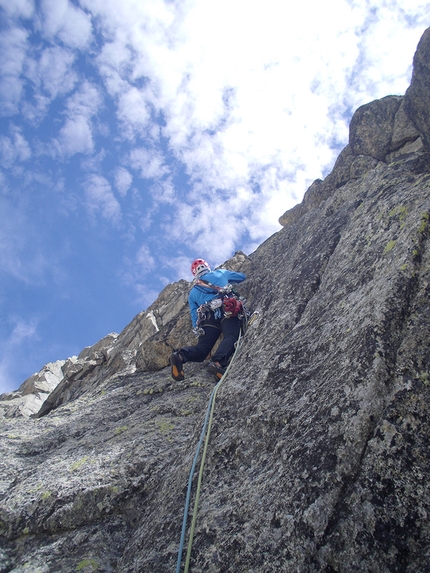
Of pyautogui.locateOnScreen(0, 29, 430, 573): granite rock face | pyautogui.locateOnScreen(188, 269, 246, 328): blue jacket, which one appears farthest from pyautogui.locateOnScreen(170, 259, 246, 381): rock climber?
pyautogui.locateOnScreen(0, 29, 430, 573): granite rock face

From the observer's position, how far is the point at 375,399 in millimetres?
3105

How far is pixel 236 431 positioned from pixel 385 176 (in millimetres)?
6242

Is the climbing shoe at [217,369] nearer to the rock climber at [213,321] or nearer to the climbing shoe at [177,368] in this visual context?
the rock climber at [213,321]

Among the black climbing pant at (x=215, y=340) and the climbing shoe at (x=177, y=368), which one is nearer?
the climbing shoe at (x=177, y=368)

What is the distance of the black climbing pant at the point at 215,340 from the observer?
7.91 metres

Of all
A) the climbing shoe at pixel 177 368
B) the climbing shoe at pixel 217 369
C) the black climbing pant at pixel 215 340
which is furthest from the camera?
the black climbing pant at pixel 215 340

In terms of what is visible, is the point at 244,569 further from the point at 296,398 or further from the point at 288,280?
the point at 288,280

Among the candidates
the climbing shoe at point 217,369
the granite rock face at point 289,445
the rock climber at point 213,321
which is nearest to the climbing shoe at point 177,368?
the rock climber at point 213,321

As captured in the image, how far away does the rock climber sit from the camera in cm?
787

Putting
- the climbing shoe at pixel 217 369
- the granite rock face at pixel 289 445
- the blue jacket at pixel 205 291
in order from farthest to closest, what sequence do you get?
the blue jacket at pixel 205 291 < the climbing shoe at pixel 217 369 < the granite rock face at pixel 289 445

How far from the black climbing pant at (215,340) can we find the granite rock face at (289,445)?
0.65 meters

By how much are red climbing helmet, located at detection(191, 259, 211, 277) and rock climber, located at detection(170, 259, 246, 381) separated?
28 cm

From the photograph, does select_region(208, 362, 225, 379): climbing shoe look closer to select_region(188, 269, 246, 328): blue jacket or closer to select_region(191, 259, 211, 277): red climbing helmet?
select_region(188, 269, 246, 328): blue jacket

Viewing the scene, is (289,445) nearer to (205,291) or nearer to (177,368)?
(177,368)
